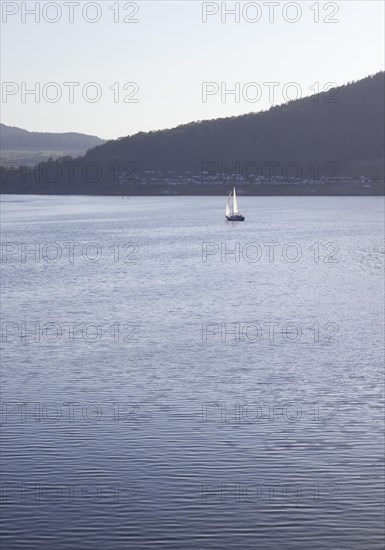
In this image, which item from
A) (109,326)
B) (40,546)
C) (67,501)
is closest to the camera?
(40,546)

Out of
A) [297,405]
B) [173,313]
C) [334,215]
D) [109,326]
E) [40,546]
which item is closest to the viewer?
[40,546]

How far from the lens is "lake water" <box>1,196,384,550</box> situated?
71.7ft

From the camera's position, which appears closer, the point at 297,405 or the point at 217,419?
the point at 217,419

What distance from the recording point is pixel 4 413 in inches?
1156

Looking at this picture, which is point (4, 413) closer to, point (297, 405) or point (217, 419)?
point (217, 419)

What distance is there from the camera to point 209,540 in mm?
20922

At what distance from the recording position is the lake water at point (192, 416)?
2184 cm

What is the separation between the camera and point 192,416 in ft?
96.6

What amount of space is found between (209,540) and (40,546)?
322 cm

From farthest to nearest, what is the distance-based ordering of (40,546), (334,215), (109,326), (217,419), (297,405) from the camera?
(334,215) → (109,326) → (297,405) → (217,419) → (40,546)

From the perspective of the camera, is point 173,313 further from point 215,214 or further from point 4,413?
point 215,214

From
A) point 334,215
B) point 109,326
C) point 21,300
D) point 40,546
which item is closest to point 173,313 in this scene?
point 109,326

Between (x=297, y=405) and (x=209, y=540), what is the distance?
10593mm

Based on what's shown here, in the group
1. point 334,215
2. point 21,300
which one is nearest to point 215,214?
point 334,215
